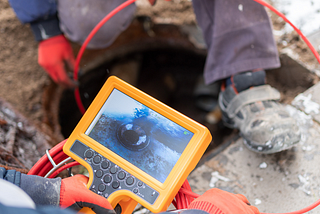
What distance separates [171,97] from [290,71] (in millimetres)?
898

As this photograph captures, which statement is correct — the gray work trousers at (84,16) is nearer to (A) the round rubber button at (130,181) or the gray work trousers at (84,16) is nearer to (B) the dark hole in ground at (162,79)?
(B) the dark hole in ground at (162,79)

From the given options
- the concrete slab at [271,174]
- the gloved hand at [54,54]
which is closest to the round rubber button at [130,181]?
the concrete slab at [271,174]

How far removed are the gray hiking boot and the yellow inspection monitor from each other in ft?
1.03

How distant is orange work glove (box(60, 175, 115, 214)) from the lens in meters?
0.54

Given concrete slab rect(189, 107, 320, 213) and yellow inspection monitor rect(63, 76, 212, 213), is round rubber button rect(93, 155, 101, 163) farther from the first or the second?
concrete slab rect(189, 107, 320, 213)

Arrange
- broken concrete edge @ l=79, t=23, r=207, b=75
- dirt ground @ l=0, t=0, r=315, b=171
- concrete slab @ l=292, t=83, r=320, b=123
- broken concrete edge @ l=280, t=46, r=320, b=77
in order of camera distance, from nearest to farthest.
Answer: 1. concrete slab @ l=292, t=83, r=320, b=123
2. broken concrete edge @ l=280, t=46, r=320, b=77
3. dirt ground @ l=0, t=0, r=315, b=171
4. broken concrete edge @ l=79, t=23, r=207, b=75

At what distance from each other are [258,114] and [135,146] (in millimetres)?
487

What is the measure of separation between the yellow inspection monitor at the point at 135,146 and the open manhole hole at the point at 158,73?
2.68 ft

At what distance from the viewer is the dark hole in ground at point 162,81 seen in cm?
154

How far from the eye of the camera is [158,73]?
1.86 meters

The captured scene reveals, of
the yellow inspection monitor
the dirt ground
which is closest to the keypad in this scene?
the yellow inspection monitor

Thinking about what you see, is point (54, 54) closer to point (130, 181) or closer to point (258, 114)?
point (130, 181)

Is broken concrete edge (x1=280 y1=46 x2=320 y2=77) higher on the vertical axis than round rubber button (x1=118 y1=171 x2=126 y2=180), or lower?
lower

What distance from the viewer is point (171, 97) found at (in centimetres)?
181
